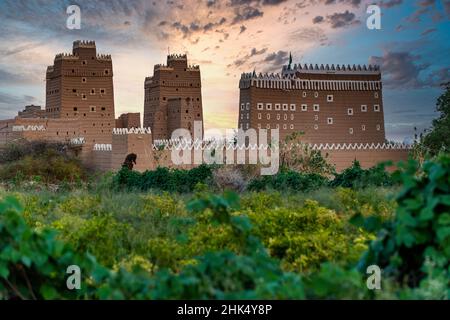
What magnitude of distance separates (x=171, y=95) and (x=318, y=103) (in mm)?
9537

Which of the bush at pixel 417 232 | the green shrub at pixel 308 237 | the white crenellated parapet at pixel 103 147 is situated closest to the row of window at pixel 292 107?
the white crenellated parapet at pixel 103 147

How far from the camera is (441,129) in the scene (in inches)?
879

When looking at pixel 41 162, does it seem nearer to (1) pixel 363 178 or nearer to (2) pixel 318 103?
(1) pixel 363 178

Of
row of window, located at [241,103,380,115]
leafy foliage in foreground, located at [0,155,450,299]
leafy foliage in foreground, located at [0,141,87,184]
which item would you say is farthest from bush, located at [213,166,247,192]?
row of window, located at [241,103,380,115]

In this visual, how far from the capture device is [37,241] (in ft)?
11.8

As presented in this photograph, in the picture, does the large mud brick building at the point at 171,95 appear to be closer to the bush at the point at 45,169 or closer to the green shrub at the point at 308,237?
the bush at the point at 45,169

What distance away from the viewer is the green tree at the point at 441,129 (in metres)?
21.7

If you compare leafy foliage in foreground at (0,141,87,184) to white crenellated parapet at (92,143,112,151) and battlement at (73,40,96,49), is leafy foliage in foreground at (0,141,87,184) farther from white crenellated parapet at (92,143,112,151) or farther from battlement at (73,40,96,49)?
battlement at (73,40,96,49)

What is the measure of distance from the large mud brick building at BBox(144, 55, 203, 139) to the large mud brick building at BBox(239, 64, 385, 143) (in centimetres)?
419

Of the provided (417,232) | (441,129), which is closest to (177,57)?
(441,129)
